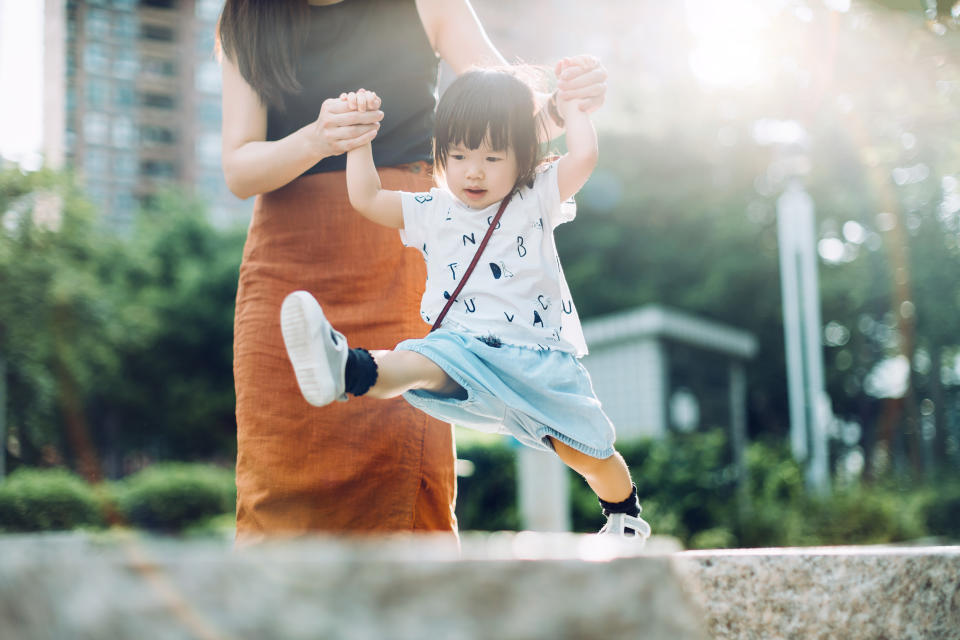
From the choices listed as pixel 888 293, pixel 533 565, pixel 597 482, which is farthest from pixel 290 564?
pixel 888 293

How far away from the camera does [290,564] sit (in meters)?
0.85

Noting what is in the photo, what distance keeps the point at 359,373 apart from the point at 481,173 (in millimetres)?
631

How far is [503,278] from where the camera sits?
2.15m

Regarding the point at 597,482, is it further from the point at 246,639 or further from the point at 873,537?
the point at 873,537

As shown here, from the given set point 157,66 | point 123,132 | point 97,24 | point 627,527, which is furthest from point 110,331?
point 97,24

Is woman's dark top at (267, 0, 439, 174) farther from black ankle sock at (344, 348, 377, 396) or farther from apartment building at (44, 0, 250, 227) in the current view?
apartment building at (44, 0, 250, 227)

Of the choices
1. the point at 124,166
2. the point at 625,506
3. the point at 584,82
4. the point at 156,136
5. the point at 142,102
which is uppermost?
the point at 142,102

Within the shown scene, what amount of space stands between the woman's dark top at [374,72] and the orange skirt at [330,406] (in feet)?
0.26

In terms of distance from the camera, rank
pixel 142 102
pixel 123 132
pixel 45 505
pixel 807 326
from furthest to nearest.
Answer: pixel 142 102 → pixel 123 132 → pixel 807 326 → pixel 45 505

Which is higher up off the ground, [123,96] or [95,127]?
[123,96]

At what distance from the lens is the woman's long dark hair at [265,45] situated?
2320 millimetres

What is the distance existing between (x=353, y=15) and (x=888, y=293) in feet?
61.6

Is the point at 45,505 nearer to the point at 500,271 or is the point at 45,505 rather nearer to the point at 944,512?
the point at 500,271

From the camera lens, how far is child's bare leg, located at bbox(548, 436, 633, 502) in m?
2.14
